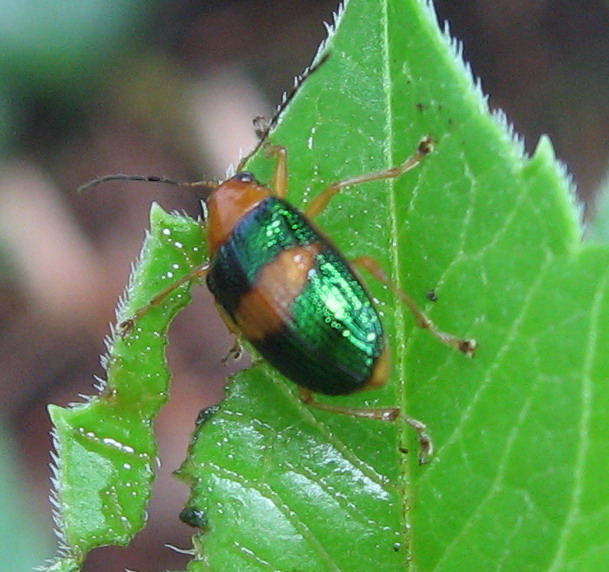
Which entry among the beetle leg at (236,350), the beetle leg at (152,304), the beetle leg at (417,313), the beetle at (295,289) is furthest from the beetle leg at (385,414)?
the beetle leg at (152,304)

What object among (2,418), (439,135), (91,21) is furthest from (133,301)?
(91,21)

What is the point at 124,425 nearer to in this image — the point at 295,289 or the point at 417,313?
the point at 295,289

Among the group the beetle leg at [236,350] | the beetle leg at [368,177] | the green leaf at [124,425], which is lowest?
the green leaf at [124,425]

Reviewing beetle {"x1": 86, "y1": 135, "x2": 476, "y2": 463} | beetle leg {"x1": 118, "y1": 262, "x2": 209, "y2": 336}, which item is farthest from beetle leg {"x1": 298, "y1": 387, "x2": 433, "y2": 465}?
beetle leg {"x1": 118, "y1": 262, "x2": 209, "y2": 336}

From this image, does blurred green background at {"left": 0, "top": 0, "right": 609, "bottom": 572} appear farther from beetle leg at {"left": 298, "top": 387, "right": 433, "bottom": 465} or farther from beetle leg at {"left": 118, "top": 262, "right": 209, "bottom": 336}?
beetle leg at {"left": 298, "top": 387, "right": 433, "bottom": 465}

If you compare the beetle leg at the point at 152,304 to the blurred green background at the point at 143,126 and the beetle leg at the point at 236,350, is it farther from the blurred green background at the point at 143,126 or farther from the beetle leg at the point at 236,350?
the blurred green background at the point at 143,126

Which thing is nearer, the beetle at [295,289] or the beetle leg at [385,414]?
the beetle leg at [385,414]
